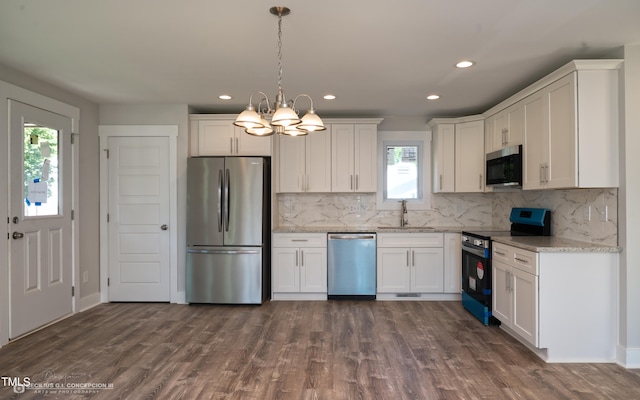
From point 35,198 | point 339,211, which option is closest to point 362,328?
point 339,211

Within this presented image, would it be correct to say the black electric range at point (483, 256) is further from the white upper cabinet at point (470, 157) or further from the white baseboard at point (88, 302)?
the white baseboard at point (88, 302)

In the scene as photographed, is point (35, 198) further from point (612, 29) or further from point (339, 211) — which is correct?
point (612, 29)

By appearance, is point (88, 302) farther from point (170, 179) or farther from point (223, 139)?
point (223, 139)

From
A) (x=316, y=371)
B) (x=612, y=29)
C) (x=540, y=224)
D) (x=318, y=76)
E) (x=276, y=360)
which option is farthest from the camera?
(x=540, y=224)

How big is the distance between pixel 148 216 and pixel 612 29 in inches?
188

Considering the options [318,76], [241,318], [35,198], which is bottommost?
[241,318]

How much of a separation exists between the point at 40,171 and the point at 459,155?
15.4ft

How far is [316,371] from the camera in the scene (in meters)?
2.75

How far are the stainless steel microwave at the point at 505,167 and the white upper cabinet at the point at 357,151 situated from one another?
4.53 feet

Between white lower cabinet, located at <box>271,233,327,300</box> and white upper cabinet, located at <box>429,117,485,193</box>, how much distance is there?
180 centimetres

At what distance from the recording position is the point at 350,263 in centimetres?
468

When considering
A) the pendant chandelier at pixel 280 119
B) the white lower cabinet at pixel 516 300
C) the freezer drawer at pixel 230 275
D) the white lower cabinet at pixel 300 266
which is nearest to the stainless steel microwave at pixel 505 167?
the white lower cabinet at pixel 516 300

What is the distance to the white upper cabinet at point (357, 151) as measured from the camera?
16.1 feet

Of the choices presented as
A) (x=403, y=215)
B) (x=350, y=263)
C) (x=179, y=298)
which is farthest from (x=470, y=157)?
(x=179, y=298)
